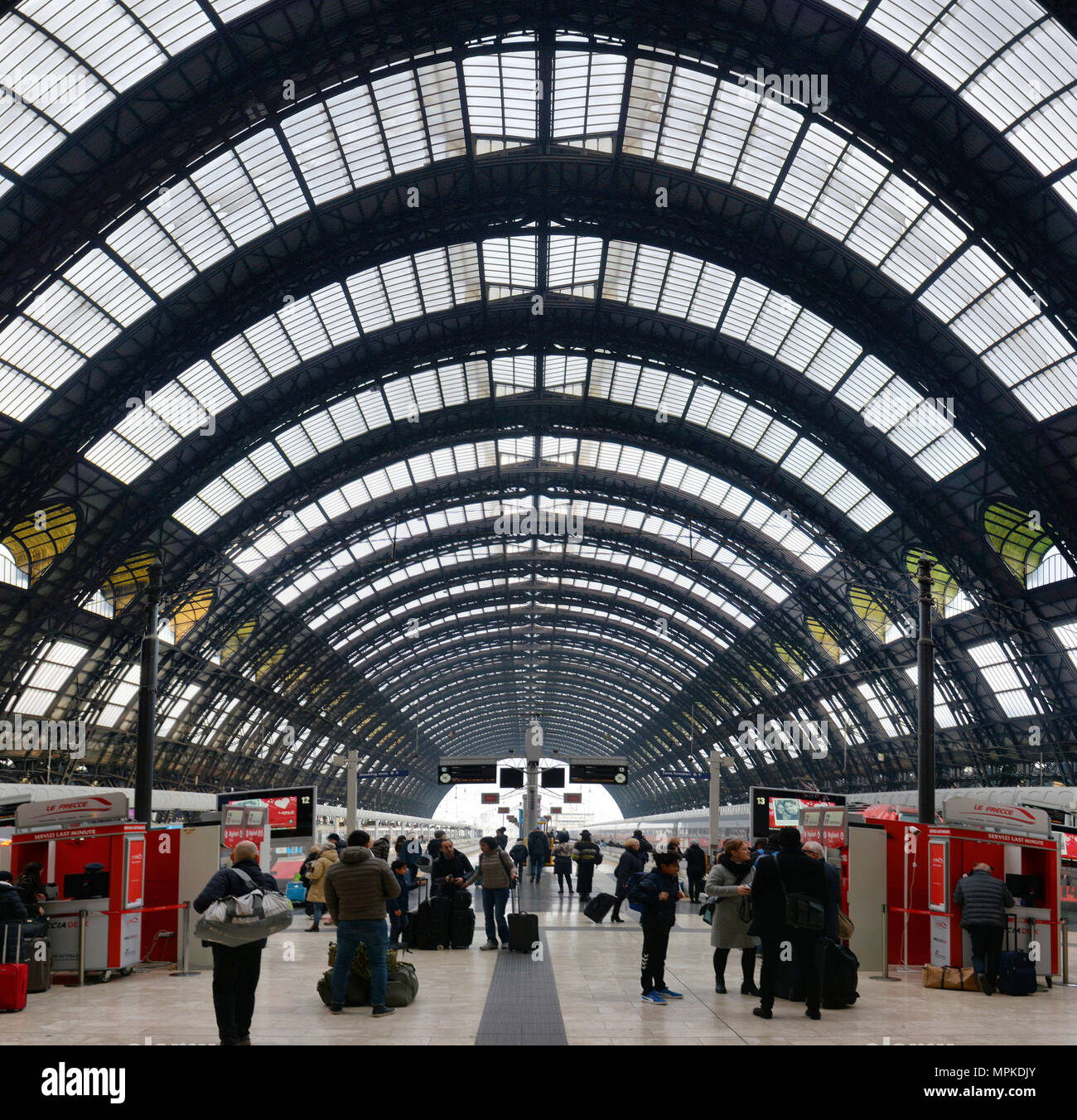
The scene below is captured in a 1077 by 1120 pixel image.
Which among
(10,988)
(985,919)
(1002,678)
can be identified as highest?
(1002,678)

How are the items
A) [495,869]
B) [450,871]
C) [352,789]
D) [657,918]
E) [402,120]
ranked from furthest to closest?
[352,789] → [402,120] → [450,871] → [495,869] → [657,918]

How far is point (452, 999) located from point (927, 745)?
12865 mm

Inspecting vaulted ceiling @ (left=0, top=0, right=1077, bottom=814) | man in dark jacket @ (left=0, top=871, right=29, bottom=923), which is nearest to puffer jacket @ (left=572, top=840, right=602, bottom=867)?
vaulted ceiling @ (left=0, top=0, right=1077, bottom=814)

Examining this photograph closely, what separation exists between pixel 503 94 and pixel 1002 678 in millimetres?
32160

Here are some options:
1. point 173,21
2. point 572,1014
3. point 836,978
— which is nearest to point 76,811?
point 572,1014

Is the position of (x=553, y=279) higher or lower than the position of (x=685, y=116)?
lower

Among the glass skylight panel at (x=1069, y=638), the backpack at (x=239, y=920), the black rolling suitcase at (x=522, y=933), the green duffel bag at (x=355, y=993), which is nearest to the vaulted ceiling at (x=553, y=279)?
the glass skylight panel at (x=1069, y=638)

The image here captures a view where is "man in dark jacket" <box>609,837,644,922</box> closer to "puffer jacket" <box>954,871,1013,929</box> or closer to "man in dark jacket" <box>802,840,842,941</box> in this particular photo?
"puffer jacket" <box>954,871,1013,929</box>

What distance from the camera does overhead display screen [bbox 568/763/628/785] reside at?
42.7 metres

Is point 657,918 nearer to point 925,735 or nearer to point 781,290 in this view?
point 925,735

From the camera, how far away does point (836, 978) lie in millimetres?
13375

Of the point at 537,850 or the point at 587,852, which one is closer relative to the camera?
the point at 587,852

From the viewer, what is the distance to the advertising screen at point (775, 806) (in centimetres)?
3278

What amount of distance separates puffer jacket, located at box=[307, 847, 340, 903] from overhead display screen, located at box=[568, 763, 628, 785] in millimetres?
19476
